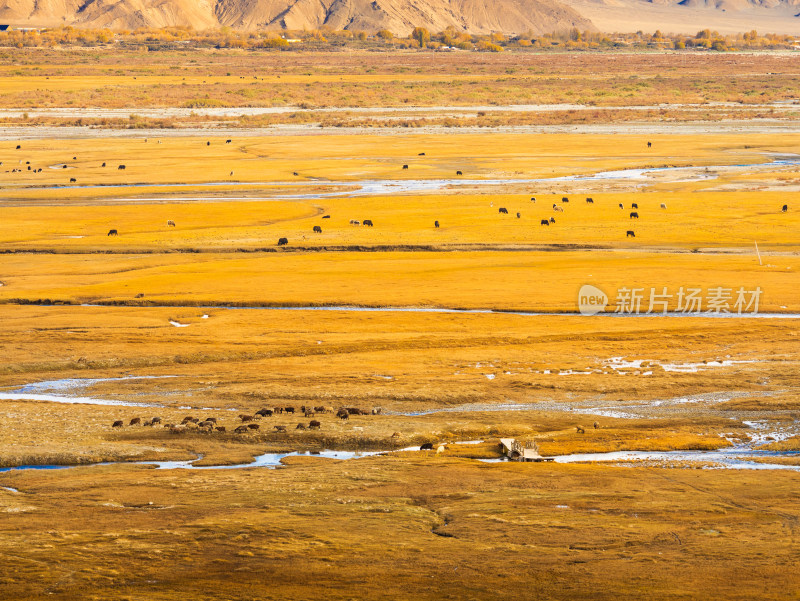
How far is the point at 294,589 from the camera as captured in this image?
1655 centimetres

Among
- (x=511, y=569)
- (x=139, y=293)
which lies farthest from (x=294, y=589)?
(x=139, y=293)

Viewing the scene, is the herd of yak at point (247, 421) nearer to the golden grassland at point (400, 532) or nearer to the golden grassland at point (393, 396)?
the golden grassland at point (393, 396)

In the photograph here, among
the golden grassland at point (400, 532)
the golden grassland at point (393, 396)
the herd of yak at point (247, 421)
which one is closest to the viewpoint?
the golden grassland at point (400, 532)

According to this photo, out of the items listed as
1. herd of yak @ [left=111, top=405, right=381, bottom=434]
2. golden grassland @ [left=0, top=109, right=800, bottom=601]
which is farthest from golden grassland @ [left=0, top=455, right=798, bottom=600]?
herd of yak @ [left=111, top=405, right=381, bottom=434]

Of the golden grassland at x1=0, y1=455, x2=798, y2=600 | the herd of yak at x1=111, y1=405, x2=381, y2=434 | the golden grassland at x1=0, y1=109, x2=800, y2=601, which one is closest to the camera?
the golden grassland at x1=0, y1=455, x2=798, y2=600

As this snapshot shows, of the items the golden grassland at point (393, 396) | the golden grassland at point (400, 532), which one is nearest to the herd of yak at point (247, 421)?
the golden grassland at point (393, 396)

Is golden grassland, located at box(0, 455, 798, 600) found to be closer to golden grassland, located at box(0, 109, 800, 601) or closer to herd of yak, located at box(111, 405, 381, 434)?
golden grassland, located at box(0, 109, 800, 601)

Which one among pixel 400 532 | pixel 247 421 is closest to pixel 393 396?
pixel 247 421

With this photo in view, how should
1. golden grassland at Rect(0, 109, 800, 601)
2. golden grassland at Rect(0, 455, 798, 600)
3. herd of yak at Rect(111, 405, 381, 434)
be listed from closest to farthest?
golden grassland at Rect(0, 455, 798, 600) → golden grassland at Rect(0, 109, 800, 601) → herd of yak at Rect(111, 405, 381, 434)

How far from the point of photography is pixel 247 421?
2562 centimetres

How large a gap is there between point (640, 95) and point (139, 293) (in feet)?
402

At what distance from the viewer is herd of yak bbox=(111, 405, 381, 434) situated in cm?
2491

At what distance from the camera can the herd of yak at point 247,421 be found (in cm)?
2491

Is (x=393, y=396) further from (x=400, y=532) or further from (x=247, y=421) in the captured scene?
(x=400, y=532)
